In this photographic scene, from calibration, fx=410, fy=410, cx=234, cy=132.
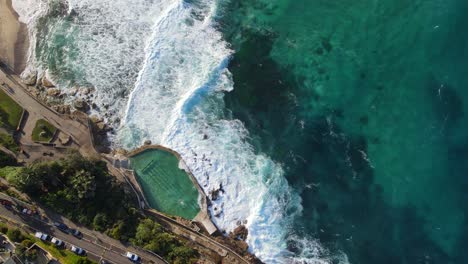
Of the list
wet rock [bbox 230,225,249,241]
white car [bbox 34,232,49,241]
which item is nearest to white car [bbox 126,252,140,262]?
white car [bbox 34,232,49,241]

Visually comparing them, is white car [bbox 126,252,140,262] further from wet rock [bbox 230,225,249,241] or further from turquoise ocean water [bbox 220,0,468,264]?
turquoise ocean water [bbox 220,0,468,264]

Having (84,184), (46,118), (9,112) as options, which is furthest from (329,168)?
(9,112)

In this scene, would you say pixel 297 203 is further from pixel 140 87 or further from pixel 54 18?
pixel 54 18

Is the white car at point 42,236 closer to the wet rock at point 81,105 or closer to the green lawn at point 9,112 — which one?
the green lawn at point 9,112

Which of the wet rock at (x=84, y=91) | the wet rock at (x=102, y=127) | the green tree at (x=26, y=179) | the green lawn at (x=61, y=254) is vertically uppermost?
the wet rock at (x=84, y=91)

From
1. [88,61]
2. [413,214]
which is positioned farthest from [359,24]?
[88,61]

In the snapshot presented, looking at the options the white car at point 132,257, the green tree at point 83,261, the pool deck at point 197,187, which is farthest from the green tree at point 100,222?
the pool deck at point 197,187

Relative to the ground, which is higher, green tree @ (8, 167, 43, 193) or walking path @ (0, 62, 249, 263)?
walking path @ (0, 62, 249, 263)
